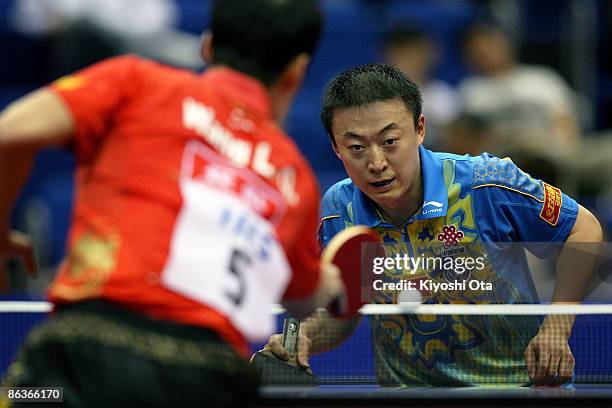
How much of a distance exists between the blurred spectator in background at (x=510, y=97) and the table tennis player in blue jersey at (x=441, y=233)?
4.20 meters

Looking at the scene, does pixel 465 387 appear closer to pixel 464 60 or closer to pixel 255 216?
pixel 255 216

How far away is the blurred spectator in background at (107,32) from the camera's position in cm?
919

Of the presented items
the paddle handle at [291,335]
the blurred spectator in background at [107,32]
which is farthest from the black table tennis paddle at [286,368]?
the blurred spectator in background at [107,32]

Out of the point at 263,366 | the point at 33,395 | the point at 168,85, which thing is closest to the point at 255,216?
the point at 168,85

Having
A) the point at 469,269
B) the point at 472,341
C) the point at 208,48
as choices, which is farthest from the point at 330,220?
the point at 208,48

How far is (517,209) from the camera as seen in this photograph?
13.7ft

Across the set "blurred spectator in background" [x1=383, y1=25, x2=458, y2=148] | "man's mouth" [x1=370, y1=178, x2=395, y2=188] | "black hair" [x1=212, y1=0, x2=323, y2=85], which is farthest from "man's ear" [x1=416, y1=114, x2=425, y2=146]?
"blurred spectator in background" [x1=383, y1=25, x2=458, y2=148]

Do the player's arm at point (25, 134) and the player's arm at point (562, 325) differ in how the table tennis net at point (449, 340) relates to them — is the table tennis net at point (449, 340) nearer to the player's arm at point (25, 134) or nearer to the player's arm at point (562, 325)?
the player's arm at point (562, 325)

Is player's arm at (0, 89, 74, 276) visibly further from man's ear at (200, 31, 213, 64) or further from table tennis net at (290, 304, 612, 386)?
table tennis net at (290, 304, 612, 386)

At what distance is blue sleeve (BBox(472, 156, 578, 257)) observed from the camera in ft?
13.7

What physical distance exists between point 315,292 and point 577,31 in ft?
26.4

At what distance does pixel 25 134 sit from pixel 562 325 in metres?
1.93

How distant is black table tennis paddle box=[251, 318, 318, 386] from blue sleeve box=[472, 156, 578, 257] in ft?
3.06

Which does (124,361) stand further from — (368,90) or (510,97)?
(510,97)
